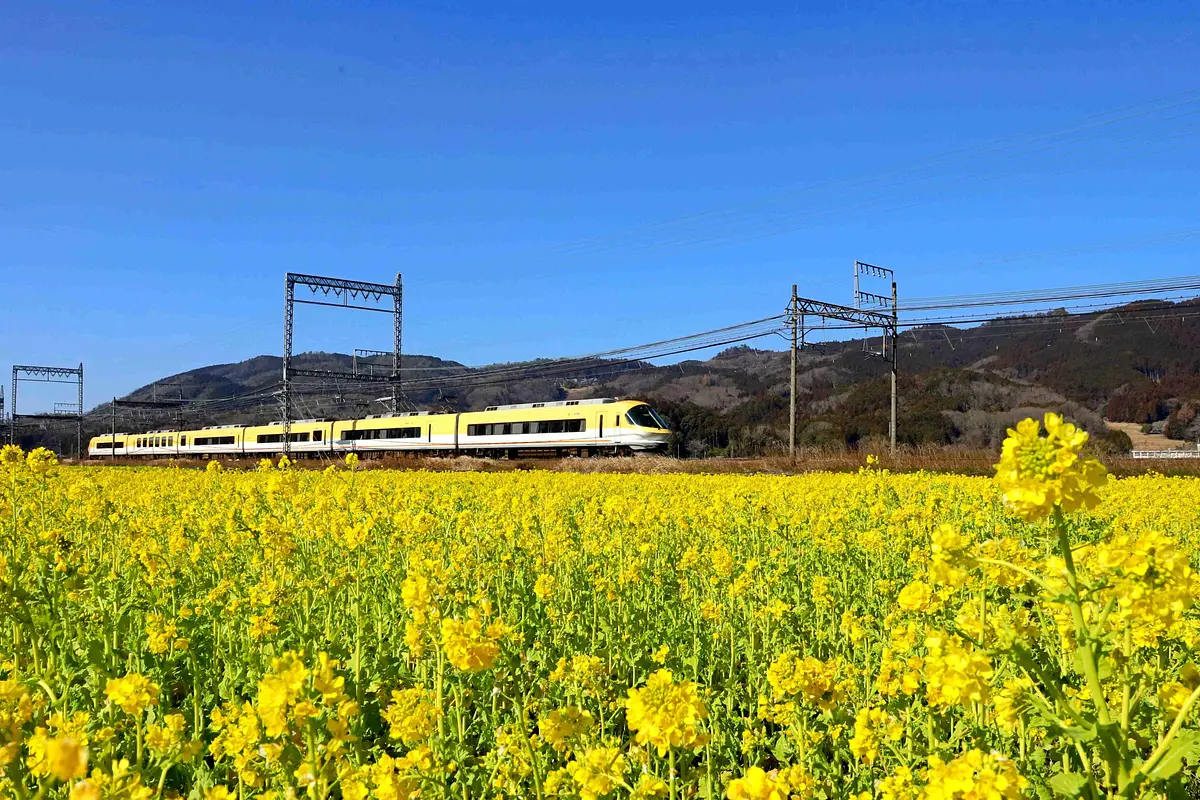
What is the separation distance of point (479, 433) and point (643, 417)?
8579 mm

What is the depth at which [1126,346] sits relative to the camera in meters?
89.2

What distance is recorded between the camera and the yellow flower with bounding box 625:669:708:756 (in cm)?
152

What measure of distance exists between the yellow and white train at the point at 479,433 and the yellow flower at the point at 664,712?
93.9 feet

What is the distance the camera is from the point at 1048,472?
1.34m

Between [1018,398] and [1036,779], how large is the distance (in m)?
70.4

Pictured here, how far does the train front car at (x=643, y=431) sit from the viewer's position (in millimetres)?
30203

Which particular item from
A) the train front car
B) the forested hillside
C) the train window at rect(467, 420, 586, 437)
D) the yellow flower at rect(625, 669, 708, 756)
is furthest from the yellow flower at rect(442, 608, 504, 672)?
the train window at rect(467, 420, 586, 437)

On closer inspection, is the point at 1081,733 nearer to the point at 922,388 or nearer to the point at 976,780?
the point at 976,780

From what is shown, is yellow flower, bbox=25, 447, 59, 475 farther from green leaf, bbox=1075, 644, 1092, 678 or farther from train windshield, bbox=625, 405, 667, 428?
train windshield, bbox=625, 405, 667, 428

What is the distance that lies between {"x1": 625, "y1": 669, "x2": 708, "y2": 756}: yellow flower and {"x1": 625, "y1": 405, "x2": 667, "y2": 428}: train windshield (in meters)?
28.8

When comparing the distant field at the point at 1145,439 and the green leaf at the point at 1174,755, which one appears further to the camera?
the distant field at the point at 1145,439

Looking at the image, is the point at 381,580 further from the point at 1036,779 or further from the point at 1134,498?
the point at 1134,498

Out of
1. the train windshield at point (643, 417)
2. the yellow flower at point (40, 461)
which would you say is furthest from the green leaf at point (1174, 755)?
the train windshield at point (643, 417)

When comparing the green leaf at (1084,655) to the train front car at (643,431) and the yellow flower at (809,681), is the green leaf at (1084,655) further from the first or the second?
the train front car at (643,431)
